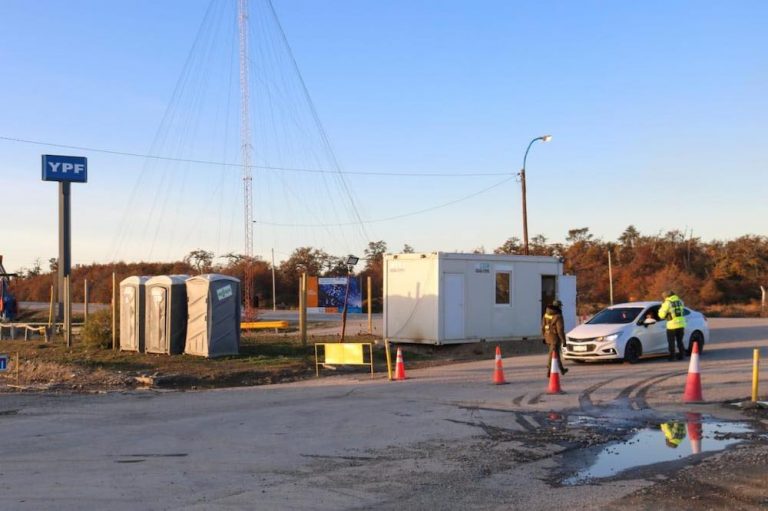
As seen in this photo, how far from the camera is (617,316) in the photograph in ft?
63.8

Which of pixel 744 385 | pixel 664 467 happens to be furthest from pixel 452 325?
pixel 664 467

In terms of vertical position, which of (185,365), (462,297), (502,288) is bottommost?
(185,365)

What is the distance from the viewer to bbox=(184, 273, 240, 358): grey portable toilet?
20.9 meters

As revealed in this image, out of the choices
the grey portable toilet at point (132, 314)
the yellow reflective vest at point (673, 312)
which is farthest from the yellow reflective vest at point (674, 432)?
the grey portable toilet at point (132, 314)

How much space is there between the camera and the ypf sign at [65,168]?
2959 cm

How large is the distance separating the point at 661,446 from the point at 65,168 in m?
26.5

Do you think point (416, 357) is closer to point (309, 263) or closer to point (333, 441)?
point (333, 441)

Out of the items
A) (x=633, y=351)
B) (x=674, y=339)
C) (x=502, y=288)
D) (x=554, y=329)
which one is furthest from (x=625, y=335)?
(x=502, y=288)

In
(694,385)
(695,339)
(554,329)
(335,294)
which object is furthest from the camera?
(335,294)

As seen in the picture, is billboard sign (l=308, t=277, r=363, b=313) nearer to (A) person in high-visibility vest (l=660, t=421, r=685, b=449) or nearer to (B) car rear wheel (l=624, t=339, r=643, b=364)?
(B) car rear wheel (l=624, t=339, r=643, b=364)

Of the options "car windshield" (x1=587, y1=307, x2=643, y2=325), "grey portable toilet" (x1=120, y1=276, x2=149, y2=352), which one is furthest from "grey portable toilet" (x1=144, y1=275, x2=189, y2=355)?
"car windshield" (x1=587, y1=307, x2=643, y2=325)

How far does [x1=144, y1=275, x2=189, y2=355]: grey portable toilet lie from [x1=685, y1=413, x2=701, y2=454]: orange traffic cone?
14614 millimetres

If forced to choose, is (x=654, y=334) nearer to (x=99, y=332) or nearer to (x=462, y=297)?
(x=462, y=297)

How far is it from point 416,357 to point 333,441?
12535 mm
